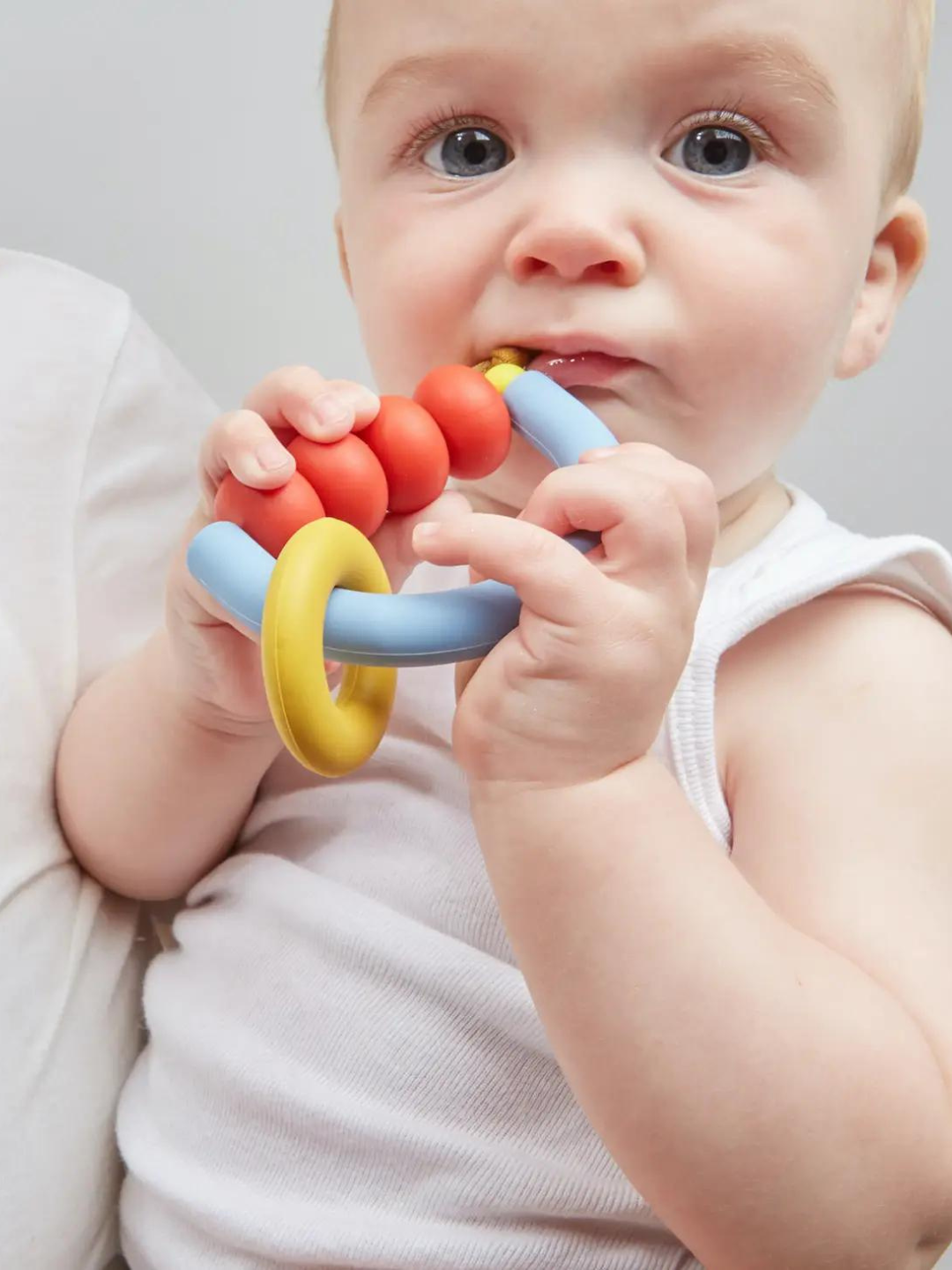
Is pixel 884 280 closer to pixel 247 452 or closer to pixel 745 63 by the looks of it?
pixel 745 63

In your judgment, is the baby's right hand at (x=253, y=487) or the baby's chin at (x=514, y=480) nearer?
the baby's right hand at (x=253, y=487)

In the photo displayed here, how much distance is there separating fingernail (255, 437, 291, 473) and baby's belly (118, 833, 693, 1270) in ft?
0.82

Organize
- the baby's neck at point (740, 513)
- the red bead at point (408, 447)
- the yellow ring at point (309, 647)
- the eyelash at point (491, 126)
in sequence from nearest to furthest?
the yellow ring at point (309, 647)
the red bead at point (408, 447)
the eyelash at point (491, 126)
the baby's neck at point (740, 513)

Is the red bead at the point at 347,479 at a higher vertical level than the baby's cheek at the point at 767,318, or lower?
lower

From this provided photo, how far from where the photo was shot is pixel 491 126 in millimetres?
606

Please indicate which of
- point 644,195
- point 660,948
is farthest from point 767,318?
point 660,948

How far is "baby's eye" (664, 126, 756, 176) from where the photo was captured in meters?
0.59

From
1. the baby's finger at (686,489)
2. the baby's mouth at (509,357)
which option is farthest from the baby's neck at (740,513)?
the baby's finger at (686,489)

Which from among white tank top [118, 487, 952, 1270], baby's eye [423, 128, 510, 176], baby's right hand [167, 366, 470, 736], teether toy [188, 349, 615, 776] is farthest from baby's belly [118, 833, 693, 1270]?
baby's eye [423, 128, 510, 176]

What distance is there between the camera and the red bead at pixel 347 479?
468 millimetres

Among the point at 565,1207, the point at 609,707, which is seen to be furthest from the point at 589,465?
the point at 565,1207

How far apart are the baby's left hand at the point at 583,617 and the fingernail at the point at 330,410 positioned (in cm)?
7

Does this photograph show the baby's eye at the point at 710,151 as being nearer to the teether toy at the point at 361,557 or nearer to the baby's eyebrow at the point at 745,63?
the baby's eyebrow at the point at 745,63

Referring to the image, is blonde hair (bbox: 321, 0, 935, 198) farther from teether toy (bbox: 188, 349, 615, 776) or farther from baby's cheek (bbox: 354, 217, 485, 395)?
teether toy (bbox: 188, 349, 615, 776)
